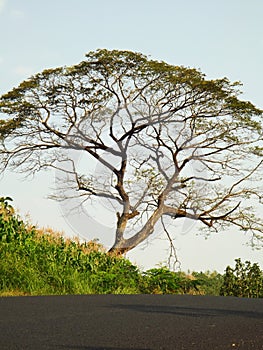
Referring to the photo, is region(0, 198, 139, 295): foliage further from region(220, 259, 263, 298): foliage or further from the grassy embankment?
region(220, 259, 263, 298): foliage

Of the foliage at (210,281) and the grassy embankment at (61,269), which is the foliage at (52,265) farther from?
the foliage at (210,281)

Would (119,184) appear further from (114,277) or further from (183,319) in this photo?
(183,319)

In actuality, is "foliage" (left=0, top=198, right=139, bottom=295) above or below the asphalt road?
above

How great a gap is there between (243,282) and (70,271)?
449 cm

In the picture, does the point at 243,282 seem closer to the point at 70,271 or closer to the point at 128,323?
the point at 70,271

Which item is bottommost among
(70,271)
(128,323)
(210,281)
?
(128,323)

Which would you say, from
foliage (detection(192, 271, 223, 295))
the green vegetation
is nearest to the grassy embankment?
the green vegetation

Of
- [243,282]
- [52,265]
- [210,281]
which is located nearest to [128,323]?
[52,265]

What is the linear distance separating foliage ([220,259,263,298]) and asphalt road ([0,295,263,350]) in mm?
4698

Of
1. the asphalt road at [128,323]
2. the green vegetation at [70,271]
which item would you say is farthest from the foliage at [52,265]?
the asphalt road at [128,323]

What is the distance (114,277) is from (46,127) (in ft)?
29.9

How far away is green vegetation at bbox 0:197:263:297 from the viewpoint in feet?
32.3

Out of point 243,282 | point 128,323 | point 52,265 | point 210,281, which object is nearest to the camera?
point 128,323

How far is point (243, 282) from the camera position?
1273 centimetres
